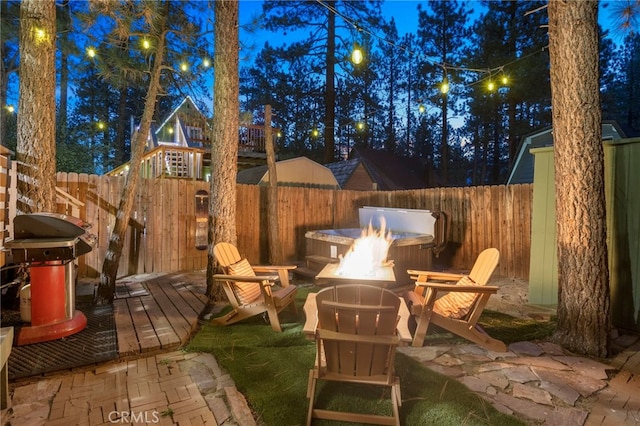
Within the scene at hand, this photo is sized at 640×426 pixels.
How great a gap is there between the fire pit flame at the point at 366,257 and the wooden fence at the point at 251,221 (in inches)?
41.2

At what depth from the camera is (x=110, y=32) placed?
541 cm

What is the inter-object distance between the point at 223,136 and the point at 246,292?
2050 mm

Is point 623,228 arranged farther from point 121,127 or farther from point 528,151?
point 121,127

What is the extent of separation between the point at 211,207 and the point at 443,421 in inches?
139

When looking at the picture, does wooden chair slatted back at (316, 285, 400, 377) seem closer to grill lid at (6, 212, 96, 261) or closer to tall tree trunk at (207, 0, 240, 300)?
grill lid at (6, 212, 96, 261)

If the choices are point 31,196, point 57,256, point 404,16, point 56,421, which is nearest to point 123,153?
point 404,16

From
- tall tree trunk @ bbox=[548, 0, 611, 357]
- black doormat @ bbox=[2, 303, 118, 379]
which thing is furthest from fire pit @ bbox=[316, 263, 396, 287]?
black doormat @ bbox=[2, 303, 118, 379]

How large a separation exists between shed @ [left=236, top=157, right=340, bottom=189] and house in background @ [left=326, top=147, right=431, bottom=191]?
1659mm

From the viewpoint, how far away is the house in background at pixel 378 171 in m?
14.8

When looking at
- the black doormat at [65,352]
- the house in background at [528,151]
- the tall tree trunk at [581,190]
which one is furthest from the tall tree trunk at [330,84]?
the black doormat at [65,352]

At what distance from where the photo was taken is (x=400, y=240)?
5.27 metres

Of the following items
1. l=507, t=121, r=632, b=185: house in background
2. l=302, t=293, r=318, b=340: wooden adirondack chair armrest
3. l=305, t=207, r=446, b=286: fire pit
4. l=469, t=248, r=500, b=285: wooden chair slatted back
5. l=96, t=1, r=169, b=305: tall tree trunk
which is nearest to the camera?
l=302, t=293, r=318, b=340: wooden adirondack chair armrest

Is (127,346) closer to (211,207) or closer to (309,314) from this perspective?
(309,314)

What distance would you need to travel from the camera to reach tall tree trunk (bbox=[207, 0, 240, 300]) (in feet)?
14.7
